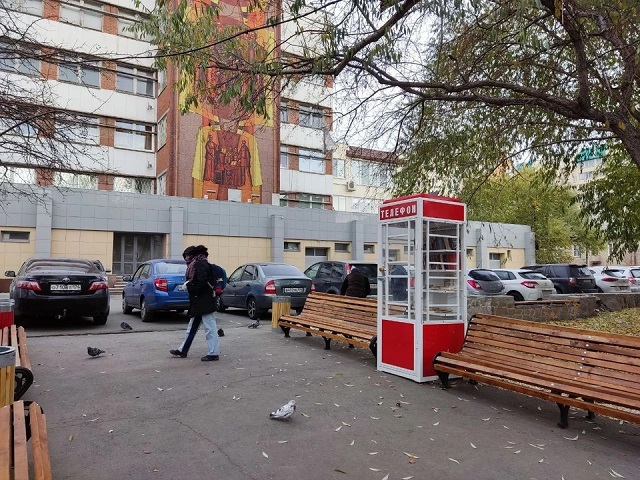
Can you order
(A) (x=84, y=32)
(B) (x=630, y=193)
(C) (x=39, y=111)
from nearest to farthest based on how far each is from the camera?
(C) (x=39, y=111), (B) (x=630, y=193), (A) (x=84, y=32)

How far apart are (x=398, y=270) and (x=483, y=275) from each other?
41.9ft

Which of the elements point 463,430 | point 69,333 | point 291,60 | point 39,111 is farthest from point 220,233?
point 463,430

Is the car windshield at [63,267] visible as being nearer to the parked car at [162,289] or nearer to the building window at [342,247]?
the parked car at [162,289]

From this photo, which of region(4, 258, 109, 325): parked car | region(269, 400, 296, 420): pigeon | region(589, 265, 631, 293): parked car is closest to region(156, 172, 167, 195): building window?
region(4, 258, 109, 325): parked car

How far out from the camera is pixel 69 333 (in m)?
10.2

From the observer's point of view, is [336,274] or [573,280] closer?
[336,274]

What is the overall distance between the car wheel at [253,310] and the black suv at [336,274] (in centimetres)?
229

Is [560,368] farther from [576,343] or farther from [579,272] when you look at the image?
[579,272]

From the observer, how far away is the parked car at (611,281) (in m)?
22.2

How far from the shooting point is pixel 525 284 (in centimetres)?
1866

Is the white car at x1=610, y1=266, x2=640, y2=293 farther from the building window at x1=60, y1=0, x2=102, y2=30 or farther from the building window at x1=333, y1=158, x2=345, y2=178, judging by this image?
the building window at x1=60, y1=0, x2=102, y2=30

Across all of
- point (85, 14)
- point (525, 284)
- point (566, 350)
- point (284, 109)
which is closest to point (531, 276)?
point (525, 284)

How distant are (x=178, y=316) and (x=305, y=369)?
7657 mm

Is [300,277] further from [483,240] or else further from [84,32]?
[483,240]
